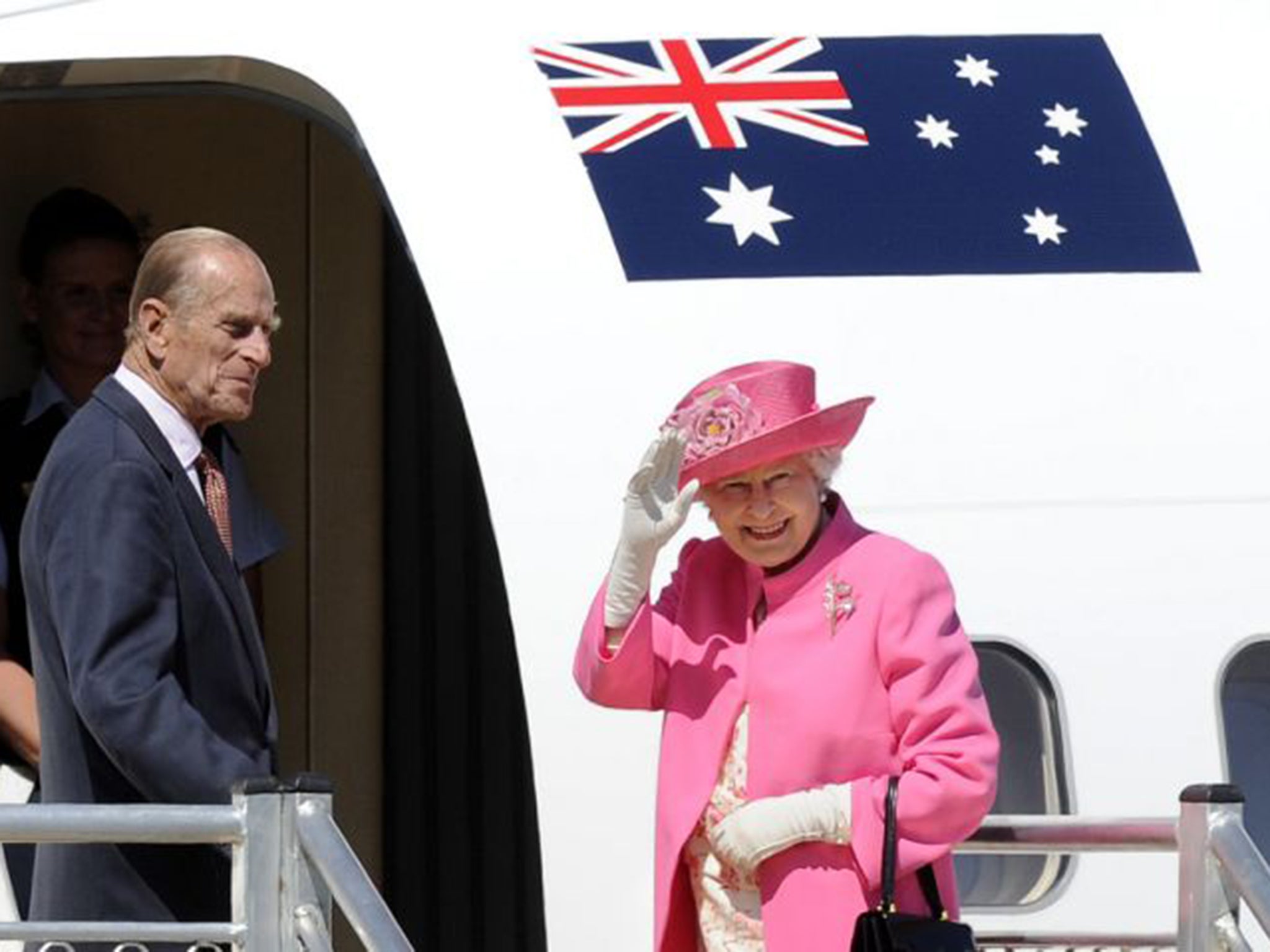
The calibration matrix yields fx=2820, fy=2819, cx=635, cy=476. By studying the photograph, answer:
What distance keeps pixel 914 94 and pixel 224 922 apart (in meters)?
2.33

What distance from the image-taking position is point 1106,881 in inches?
216

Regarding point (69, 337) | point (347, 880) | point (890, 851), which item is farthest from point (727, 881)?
point (69, 337)

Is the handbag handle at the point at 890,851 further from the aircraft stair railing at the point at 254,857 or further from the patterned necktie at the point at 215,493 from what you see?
the patterned necktie at the point at 215,493

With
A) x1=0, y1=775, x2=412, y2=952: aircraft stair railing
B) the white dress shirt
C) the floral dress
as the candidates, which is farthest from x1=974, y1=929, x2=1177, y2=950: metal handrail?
the white dress shirt

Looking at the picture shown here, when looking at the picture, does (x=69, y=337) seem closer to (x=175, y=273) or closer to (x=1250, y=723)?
(x=175, y=273)

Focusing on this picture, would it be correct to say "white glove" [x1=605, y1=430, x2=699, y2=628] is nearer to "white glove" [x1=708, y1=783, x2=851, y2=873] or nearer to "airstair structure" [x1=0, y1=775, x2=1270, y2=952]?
"white glove" [x1=708, y1=783, x2=851, y2=873]

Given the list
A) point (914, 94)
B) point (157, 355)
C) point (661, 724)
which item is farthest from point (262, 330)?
point (914, 94)

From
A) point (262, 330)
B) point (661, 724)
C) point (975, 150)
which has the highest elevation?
point (975, 150)

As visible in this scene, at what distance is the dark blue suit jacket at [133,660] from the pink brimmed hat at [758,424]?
0.86 metres

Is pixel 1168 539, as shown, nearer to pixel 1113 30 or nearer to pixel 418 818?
pixel 1113 30

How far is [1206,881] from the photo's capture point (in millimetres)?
4789

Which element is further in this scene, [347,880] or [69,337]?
[69,337]

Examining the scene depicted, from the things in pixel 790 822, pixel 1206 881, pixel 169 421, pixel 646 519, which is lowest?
pixel 1206 881

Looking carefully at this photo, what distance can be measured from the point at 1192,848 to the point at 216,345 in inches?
76.2
